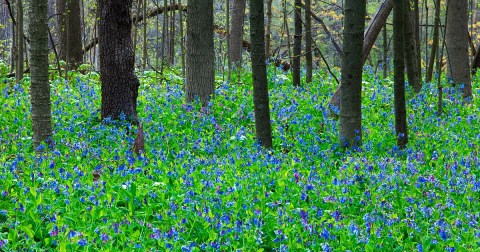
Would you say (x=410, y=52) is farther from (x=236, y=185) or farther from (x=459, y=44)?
(x=236, y=185)

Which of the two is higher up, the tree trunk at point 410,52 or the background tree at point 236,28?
the background tree at point 236,28

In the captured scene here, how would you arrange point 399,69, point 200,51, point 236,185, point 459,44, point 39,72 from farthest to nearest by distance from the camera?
point 459,44, point 200,51, point 399,69, point 39,72, point 236,185

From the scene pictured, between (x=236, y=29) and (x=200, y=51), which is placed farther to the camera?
(x=236, y=29)

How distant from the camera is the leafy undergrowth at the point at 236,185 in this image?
3676 mm

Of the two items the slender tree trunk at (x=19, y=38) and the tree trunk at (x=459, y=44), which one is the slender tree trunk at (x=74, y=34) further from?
the tree trunk at (x=459, y=44)

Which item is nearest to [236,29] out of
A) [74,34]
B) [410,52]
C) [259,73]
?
[74,34]

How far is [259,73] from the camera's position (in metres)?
6.26

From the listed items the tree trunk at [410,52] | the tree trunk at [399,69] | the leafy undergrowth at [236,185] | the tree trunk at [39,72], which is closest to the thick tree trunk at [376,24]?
the tree trunk at [410,52]

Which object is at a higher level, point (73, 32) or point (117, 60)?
point (73, 32)

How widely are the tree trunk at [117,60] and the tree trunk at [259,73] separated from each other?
1.90 m

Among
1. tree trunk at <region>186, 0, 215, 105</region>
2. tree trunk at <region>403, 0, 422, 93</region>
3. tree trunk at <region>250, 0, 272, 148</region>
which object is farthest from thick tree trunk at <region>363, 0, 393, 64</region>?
tree trunk at <region>250, 0, 272, 148</region>

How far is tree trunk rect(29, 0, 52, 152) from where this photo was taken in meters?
5.75

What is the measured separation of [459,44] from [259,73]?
4.76m

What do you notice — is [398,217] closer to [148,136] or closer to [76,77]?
[148,136]
